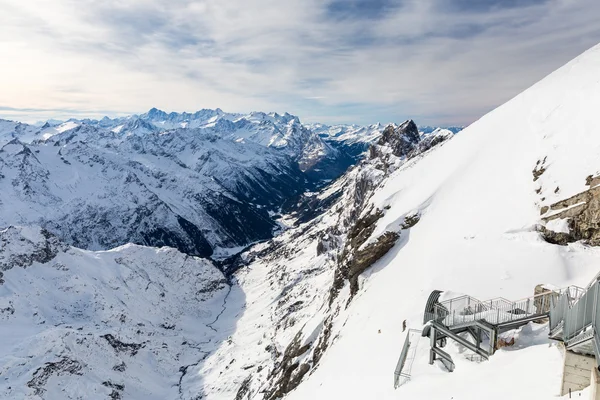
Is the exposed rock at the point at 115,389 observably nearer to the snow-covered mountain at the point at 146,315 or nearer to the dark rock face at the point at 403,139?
the snow-covered mountain at the point at 146,315

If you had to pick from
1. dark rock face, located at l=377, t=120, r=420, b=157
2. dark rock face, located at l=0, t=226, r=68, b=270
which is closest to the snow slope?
dark rock face, located at l=377, t=120, r=420, b=157

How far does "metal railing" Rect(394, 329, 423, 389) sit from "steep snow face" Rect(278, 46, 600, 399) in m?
0.73

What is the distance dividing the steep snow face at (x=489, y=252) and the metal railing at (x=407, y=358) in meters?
0.73

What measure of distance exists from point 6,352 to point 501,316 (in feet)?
345

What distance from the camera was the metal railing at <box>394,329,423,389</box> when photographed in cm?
1980

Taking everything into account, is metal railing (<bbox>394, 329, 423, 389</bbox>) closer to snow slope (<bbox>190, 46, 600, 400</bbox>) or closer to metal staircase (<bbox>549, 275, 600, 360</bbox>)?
snow slope (<bbox>190, 46, 600, 400</bbox>)

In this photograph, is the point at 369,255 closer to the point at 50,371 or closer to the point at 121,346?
the point at 50,371

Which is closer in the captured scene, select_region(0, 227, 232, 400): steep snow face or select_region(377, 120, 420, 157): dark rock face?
select_region(0, 227, 232, 400): steep snow face

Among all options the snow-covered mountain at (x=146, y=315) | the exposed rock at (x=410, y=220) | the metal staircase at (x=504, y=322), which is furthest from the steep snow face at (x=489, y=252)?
the snow-covered mountain at (x=146, y=315)

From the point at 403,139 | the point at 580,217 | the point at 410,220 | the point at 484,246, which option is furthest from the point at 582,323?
the point at 403,139

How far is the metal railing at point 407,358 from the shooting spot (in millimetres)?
19802

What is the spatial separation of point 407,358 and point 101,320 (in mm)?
114286

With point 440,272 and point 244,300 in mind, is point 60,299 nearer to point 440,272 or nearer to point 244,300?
point 244,300

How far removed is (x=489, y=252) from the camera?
26.4 meters
